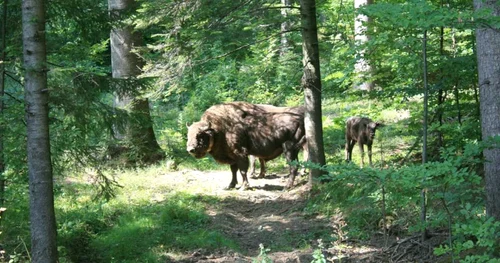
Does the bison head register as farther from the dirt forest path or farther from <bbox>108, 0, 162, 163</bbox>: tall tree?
<bbox>108, 0, 162, 163</bbox>: tall tree

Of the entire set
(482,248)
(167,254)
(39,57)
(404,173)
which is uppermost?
(39,57)

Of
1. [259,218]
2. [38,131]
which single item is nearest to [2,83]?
[38,131]

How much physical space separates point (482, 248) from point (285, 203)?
585 cm

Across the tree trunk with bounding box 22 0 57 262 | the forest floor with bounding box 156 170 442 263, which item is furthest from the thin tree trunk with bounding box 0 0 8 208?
the forest floor with bounding box 156 170 442 263

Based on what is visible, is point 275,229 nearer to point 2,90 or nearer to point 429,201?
point 429,201

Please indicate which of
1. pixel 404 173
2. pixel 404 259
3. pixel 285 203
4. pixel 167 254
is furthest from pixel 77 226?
pixel 404 173

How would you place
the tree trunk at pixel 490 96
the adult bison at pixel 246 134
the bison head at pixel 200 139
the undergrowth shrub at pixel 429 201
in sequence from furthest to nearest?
the adult bison at pixel 246 134 < the bison head at pixel 200 139 < the tree trunk at pixel 490 96 < the undergrowth shrub at pixel 429 201

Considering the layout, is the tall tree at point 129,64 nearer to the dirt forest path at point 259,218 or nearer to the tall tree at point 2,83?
the dirt forest path at point 259,218

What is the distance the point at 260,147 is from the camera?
44.7 feet

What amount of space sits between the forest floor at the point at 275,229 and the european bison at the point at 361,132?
1428 mm

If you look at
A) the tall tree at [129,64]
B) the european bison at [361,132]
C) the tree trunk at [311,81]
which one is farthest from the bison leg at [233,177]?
the european bison at [361,132]

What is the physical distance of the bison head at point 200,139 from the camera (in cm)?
1281

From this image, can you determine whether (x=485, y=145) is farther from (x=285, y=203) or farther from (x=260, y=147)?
(x=260, y=147)

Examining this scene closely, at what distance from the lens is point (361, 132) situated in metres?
13.0
